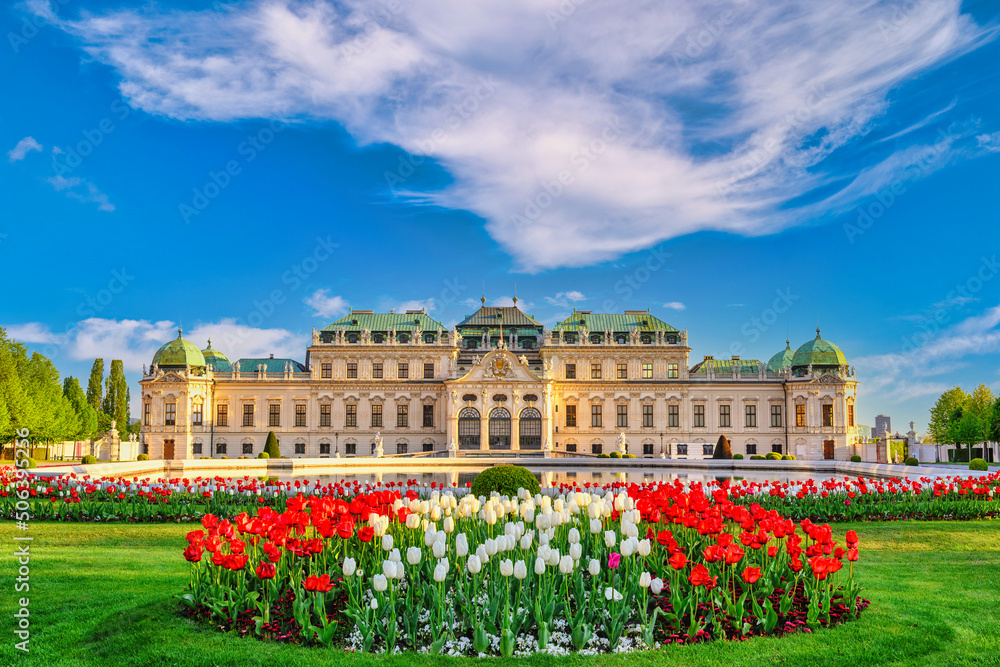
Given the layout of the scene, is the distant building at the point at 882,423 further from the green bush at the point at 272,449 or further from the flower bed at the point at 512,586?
the flower bed at the point at 512,586

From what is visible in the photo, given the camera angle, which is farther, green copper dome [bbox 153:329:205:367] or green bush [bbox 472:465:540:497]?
green copper dome [bbox 153:329:205:367]

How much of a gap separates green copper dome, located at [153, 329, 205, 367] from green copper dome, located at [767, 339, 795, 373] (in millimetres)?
49688

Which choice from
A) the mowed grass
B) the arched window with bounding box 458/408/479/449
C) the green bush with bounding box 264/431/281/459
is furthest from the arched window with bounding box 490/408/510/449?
the mowed grass

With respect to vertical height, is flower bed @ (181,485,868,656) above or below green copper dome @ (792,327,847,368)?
below

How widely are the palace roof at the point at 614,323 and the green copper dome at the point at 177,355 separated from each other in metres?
31.2

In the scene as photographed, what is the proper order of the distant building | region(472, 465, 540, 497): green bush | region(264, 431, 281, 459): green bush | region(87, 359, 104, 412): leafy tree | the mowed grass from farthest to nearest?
1. the distant building
2. region(87, 359, 104, 412): leafy tree
3. region(264, 431, 281, 459): green bush
4. region(472, 465, 540, 497): green bush
5. the mowed grass

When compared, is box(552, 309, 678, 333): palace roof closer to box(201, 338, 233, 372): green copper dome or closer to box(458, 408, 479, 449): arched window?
box(458, 408, 479, 449): arched window

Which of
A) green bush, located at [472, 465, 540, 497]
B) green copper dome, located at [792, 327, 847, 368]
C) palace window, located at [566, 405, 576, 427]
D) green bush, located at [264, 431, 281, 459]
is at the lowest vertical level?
green bush, located at [264, 431, 281, 459]

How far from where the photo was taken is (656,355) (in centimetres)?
A: 6619

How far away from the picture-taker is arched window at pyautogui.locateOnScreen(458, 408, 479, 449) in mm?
62641

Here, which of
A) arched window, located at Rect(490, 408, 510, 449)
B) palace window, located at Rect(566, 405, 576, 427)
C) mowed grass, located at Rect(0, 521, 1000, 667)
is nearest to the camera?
mowed grass, located at Rect(0, 521, 1000, 667)

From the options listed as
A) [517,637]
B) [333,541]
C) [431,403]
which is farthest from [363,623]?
[431,403]

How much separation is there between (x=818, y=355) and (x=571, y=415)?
69.6ft

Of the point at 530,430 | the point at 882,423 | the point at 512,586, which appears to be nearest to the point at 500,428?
the point at 530,430
